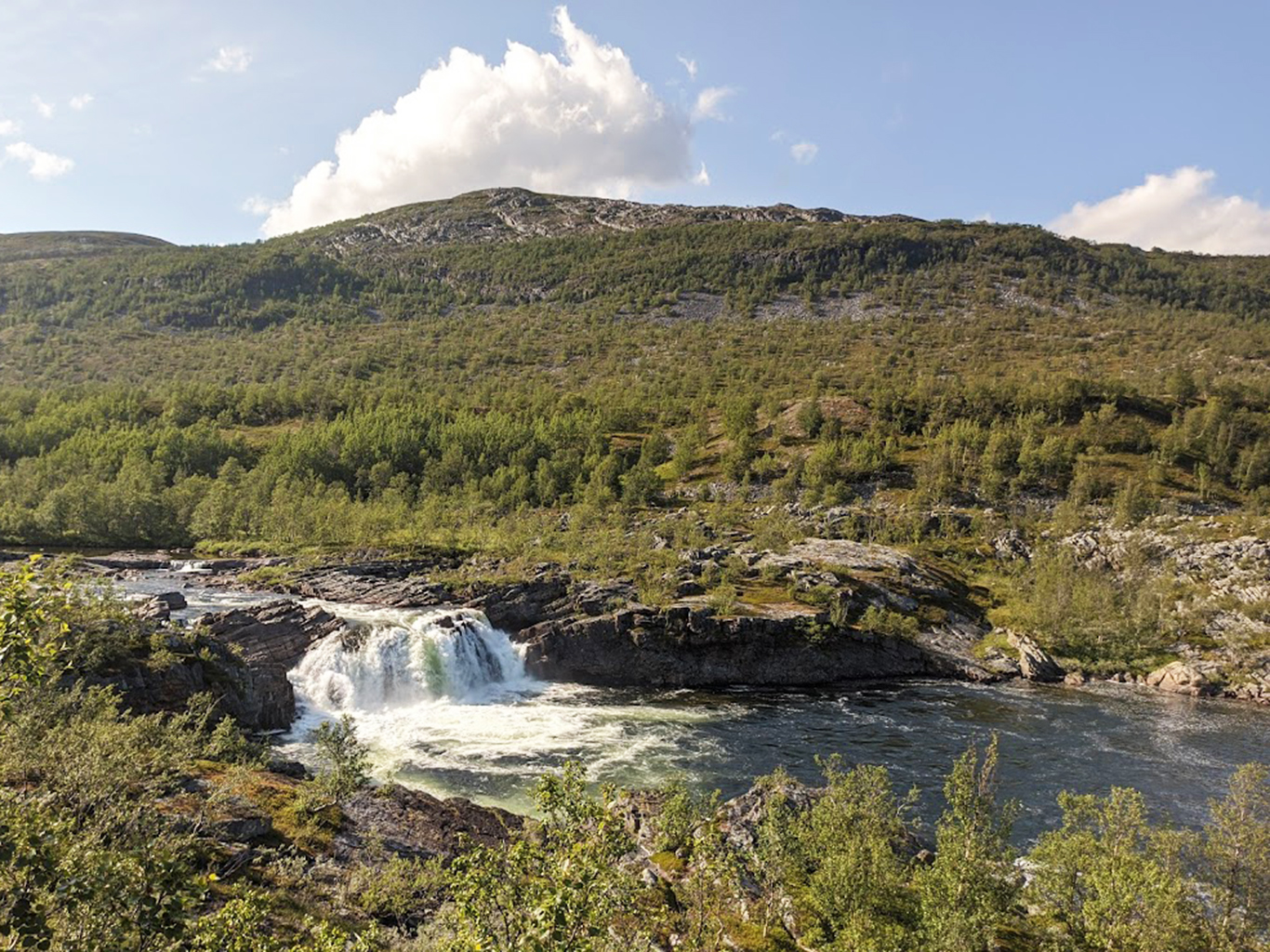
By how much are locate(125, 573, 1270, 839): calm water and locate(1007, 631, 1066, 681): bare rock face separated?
291cm

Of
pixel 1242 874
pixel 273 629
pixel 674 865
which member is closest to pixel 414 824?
pixel 674 865

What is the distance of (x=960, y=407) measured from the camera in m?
160

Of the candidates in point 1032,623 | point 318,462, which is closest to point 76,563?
point 318,462

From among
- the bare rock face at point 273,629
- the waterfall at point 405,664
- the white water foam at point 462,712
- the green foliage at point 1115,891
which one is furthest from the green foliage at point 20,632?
the waterfall at point 405,664

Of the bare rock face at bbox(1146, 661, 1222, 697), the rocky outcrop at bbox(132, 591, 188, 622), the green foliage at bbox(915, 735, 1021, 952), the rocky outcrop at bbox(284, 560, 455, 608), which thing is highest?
the rocky outcrop at bbox(132, 591, 188, 622)

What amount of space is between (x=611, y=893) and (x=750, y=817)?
907 inches

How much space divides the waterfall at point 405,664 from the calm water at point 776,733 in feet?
0.72

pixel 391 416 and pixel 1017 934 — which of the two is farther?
pixel 391 416

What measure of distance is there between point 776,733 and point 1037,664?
37540mm

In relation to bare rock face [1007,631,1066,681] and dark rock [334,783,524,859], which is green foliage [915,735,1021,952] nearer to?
dark rock [334,783,524,859]

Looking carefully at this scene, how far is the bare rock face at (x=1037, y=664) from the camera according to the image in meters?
73.8

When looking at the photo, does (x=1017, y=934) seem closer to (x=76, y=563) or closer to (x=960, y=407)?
(x=76, y=563)

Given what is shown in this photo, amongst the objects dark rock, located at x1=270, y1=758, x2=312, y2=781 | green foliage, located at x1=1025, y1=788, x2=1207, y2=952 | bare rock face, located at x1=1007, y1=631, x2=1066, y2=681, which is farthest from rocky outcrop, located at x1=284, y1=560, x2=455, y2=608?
green foliage, located at x1=1025, y1=788, x2=1207, y2=952

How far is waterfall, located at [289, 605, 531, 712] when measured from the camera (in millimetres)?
58969
